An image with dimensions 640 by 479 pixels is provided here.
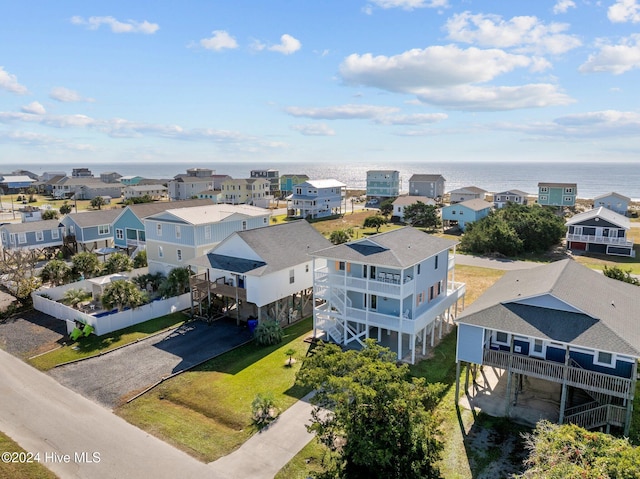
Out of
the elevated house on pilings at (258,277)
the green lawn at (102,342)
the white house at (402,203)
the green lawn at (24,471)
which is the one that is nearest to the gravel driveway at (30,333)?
the green lawn at (102,342)

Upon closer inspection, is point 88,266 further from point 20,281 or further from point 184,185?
point 184,185

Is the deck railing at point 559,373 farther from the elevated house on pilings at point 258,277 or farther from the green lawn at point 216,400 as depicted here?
the elevated house on pilings at point 258,277

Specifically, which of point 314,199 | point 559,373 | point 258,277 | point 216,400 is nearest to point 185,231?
point 258,277

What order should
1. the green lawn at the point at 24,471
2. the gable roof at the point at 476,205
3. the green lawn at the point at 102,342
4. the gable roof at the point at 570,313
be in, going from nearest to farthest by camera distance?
the green lawn at the point at 24,471 → the gable roof at the point at 570,313 → the green lawn at the point at 102,342 → the gable roof at the point at 476,205

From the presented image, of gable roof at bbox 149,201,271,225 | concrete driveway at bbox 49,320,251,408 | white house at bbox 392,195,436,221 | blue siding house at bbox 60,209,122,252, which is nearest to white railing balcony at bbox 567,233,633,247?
white house at bbox 392,195,436,221

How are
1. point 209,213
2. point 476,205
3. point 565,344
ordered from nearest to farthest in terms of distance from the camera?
1. point 565,344
2. point 209,213
3. point 476,205

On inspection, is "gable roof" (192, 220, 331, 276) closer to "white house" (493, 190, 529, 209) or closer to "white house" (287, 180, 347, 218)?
"white house" (287, 180, 347, 218)

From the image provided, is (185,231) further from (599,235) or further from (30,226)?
(599,235)
